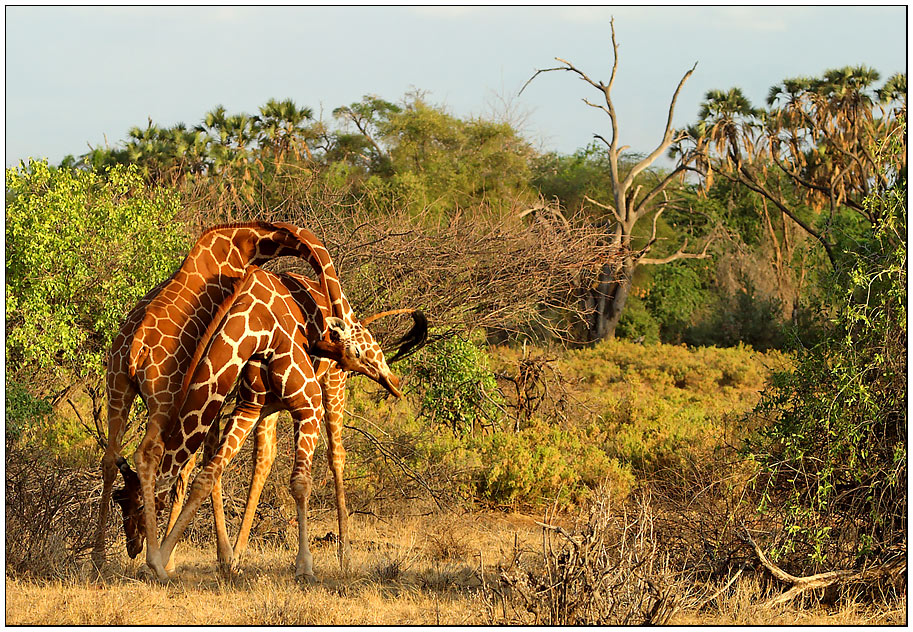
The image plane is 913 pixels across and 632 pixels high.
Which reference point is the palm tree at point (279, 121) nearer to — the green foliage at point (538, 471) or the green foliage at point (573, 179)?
the green foliage at point (573, 179)

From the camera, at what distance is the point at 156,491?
5.81 metres

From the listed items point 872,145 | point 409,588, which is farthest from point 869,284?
point 409,588

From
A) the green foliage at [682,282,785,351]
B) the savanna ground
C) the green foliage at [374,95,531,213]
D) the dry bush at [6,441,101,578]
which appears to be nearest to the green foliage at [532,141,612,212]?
the green foliage at [374,95,531,213]

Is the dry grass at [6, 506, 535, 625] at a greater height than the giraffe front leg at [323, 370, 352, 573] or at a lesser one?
lesser

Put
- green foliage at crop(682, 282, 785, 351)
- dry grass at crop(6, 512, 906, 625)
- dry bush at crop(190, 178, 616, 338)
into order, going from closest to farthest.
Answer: dry grass at crop(6, 512, 906, 625), dry bush at crop(190, 178, 616, 338), green foliage at crop(682, 282, 785, 351)

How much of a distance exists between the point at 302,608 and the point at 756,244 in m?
31.2

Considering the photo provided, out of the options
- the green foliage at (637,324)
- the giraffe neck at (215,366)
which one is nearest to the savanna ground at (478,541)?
the giraffe neck at (215,366)

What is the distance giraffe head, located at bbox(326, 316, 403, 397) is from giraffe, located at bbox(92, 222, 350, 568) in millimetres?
148

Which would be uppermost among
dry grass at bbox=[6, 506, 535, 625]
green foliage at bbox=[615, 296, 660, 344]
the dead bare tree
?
green foliage at bbox=[615, 296, 660, 344]

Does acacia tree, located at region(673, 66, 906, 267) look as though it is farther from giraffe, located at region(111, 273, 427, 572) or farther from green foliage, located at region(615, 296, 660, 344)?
giraffe, located at region(111, 273, 427, 572)

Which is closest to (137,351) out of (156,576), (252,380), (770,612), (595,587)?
(252,380)

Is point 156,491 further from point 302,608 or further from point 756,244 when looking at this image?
point 756,244

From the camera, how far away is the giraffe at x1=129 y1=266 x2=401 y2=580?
18.7 feet

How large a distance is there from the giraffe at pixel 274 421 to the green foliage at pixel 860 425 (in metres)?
2.81
